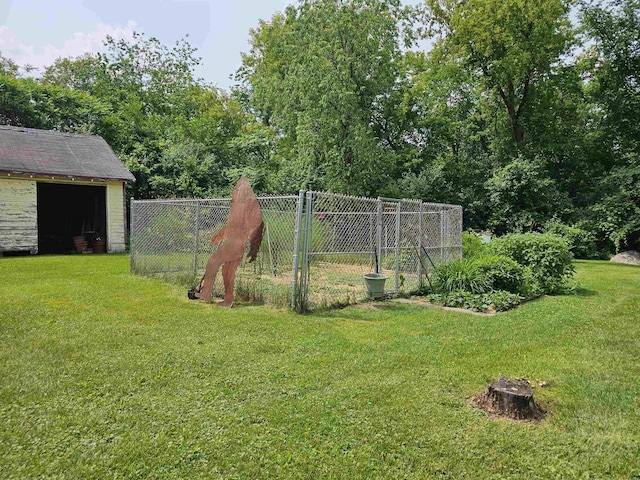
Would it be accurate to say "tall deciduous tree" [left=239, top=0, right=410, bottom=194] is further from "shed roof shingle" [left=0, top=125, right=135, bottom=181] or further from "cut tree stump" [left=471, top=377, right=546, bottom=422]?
"cut tree stump" [left=471, top=377, right=546, bottom=422]

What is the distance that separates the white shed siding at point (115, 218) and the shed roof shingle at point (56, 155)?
1.87 feet

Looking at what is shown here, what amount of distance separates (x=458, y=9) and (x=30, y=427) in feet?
74.2

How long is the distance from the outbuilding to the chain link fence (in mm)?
6612

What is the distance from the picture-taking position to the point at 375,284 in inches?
292

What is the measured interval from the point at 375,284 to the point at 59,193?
52.4 feet

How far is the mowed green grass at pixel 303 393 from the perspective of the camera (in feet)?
8.52

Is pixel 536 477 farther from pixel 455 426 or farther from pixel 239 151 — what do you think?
pixel 239 151

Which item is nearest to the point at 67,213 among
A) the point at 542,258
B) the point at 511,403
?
the point at 542,258

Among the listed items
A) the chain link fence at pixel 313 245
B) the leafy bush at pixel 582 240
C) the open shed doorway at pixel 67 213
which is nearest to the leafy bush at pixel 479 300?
the chain link fence at pixel 313 245

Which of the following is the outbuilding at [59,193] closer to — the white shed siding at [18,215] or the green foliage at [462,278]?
the white shed siding at [18,215]

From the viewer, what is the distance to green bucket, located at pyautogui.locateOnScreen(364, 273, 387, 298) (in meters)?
7.36

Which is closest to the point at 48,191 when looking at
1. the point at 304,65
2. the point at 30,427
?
the point at 304,65

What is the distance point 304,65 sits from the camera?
53.5 ft

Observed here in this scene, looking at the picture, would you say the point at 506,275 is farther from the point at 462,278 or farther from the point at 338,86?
the point at 338,86
